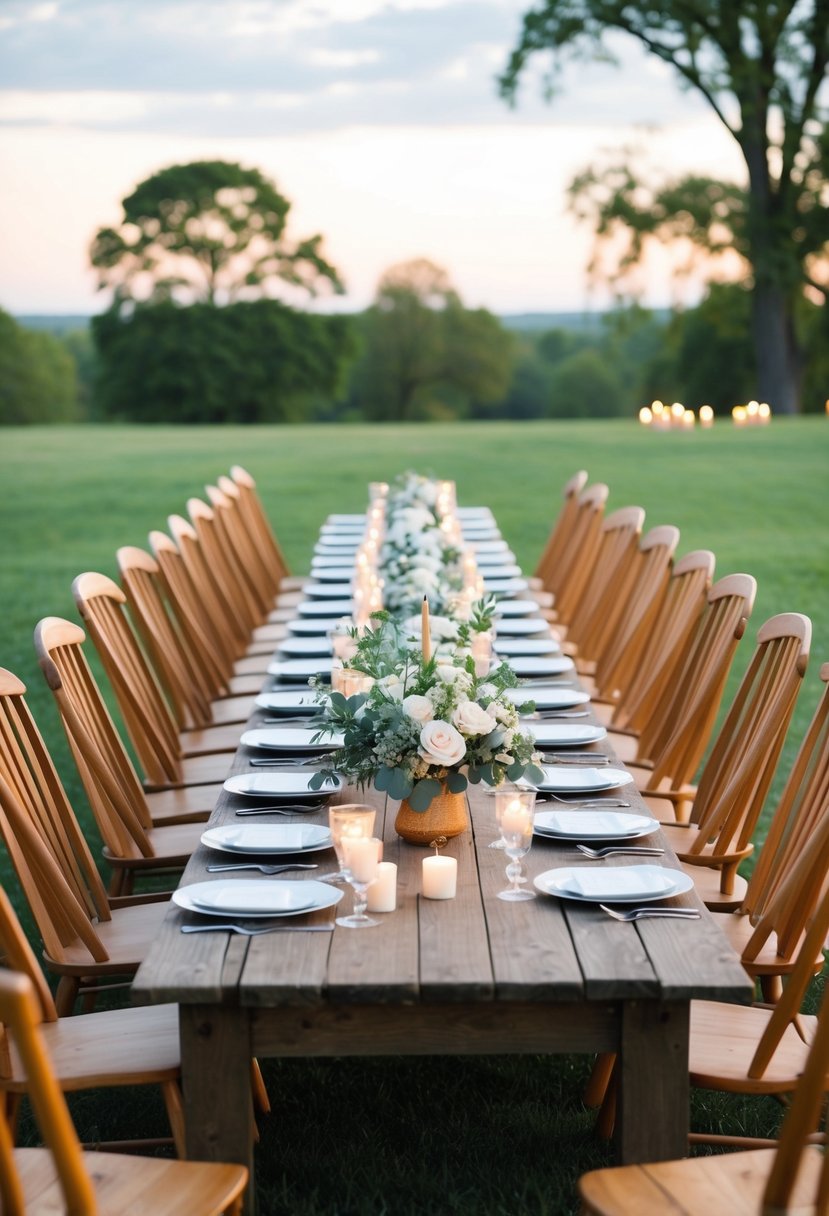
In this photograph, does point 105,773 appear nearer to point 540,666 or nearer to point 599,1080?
point 599,1080

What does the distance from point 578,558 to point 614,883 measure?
577 centimetres

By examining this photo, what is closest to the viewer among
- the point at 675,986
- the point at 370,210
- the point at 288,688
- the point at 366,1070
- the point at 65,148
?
the point at 675,986

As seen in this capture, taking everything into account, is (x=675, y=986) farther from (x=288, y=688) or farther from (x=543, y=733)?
(x=288, y=688)

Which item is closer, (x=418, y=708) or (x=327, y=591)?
(x=418, y=708)

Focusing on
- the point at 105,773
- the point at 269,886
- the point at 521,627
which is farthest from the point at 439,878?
the point at 521,627

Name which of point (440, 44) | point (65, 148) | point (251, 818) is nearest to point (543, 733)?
point (251, 818)

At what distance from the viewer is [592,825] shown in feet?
11.0

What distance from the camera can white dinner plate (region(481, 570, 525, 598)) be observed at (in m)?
7.09

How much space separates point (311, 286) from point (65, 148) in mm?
12182

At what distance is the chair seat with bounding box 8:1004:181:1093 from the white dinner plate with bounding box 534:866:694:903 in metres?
0.82

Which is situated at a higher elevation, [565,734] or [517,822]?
[517,822]

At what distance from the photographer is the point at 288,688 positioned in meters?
4.93

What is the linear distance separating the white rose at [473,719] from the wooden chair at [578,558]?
4.78m

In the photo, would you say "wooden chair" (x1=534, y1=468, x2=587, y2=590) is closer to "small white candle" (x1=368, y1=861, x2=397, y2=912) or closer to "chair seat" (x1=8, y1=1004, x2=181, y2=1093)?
"chair seat" (x1=8, y1=1004, x2=181, y2=1093)
